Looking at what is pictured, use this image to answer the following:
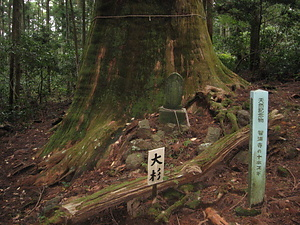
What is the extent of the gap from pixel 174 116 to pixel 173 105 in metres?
0.24

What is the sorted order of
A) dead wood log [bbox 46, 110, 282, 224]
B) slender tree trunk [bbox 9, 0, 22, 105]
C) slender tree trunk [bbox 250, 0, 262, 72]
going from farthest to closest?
1. slender tree trunk [bbox 9, 0, 22, 105]
2. slender tree trunk [bbox 250, 0, 262, 72]
3. dead wood log [bbox 46, 110, 282, 224]

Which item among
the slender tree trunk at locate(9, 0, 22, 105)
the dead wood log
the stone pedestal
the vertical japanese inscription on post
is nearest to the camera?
the dead wood log

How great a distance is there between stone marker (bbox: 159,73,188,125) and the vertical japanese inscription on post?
1.99 meters

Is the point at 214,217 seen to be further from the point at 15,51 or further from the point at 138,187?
the point at 15,51

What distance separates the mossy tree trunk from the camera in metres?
5.67

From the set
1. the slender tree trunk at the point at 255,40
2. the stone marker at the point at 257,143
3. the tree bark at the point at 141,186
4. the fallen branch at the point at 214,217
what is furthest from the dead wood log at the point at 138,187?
the slender tree trunk at the point at 255,40

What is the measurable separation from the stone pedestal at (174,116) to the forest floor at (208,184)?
0.82 feet

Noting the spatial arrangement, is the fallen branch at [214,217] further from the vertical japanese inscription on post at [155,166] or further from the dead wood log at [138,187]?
the vertical japanese inscription on post at [155,166]

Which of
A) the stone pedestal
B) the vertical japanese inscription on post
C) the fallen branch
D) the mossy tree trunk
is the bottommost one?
the fallen branch

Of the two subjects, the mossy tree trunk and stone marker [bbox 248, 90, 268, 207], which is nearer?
stone marker [bbox 248, 90, 268, 207]

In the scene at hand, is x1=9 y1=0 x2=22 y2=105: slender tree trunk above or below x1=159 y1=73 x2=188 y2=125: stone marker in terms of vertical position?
above

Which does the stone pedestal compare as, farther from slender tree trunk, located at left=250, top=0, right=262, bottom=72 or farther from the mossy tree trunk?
slender tree trunk, located at left=250, top=0, right=262, bottom=72

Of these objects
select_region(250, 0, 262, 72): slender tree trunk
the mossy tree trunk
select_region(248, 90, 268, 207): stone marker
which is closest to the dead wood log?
select_region(248, 90, 268, 207): stone marker

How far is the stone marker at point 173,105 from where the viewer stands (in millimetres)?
5098
